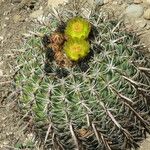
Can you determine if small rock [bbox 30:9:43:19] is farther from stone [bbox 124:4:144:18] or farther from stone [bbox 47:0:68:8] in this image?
stone [bbox 124:4:144:18]

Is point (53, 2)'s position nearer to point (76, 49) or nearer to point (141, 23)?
point (141, 23)

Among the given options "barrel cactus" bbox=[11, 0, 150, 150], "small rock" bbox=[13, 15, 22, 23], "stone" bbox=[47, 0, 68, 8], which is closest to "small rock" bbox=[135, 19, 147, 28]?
"stone" bbox=[47, 0, 68, 8]

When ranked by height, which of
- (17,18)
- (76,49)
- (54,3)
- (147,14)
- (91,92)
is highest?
(76,49)

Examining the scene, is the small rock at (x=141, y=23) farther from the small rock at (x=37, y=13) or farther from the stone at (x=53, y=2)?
the small rock at (x=37, y=13)

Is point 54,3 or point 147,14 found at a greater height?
point 147,14

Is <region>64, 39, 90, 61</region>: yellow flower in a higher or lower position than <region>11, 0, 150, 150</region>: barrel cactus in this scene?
higher

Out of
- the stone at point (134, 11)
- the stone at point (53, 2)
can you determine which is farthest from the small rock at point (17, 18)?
the stone at point (134, 11)

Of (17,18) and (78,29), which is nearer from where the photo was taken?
(78,29)

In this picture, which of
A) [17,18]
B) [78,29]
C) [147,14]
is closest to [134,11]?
[147,14]
